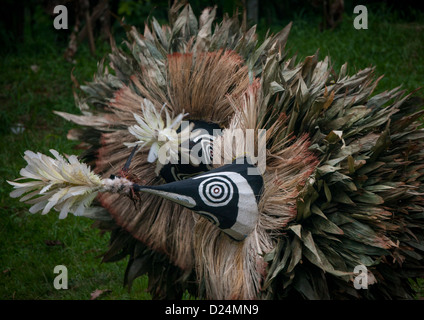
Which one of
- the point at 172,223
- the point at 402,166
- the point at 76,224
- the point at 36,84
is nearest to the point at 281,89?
the point at 402,166

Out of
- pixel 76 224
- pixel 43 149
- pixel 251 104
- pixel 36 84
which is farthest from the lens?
pixel 36 84

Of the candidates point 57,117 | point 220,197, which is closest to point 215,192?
point 220,197

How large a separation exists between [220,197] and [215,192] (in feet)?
0.10

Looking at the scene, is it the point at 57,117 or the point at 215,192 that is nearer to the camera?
the point at 215,192

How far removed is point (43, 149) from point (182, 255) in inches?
120

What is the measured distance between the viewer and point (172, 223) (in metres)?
2.73

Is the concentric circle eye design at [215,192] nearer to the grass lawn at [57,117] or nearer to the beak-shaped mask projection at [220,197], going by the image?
the beak-shaped mask projection at [220,197]

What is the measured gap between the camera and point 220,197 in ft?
7.85

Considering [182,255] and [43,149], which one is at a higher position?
[43,149]

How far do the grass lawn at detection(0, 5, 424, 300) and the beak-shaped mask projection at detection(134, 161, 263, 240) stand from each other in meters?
1.07

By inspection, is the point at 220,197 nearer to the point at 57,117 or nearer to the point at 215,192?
the point at 215,192

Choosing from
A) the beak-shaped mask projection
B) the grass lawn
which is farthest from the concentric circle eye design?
the grass lawn

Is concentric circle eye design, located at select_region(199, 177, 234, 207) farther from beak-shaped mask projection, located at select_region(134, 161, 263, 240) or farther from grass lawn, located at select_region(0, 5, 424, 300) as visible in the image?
grass lawn, located at select_region(0, 5, 424, 300)

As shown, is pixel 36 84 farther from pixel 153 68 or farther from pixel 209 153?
pixel 209 153
